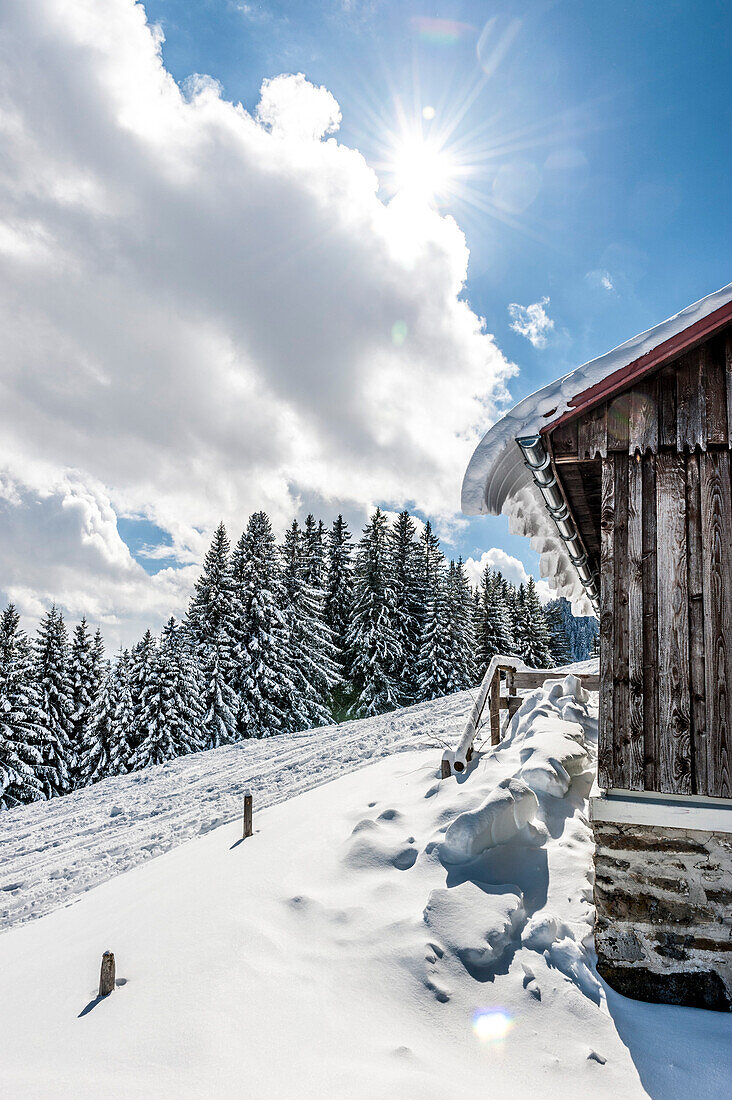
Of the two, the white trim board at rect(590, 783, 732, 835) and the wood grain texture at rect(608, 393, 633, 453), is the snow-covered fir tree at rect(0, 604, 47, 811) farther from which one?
the wood grain texture at rect(608, 393, 633, 453)

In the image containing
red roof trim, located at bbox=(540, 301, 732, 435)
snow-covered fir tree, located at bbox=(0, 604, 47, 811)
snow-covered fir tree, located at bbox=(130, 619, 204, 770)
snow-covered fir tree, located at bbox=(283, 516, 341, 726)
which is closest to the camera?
red roof trim, located at bbox=(540, 301, 732, 435)

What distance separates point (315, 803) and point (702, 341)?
6893 millimetres

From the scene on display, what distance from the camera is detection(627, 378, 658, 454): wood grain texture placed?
4.32 m

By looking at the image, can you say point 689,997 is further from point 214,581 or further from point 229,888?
point 214,581

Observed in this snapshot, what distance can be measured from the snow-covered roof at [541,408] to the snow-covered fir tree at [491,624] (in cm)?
2807

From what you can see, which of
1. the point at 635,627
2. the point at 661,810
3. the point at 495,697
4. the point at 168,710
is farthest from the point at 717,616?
the point at 168,710

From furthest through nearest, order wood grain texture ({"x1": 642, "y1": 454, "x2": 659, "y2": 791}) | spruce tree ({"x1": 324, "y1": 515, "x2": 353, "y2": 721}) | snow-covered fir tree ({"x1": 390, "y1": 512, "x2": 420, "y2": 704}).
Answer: spruce tree ({"x1": 324, "y1": 515, "x2": 353, "y2": 721})
snow-covered fir tree ({"x1": 390, "y1": 512, "x2": 420, "y2": 704})
wood grain texture ({"x1": 642, "y1": 454, "x2": 659, "y2": 791})

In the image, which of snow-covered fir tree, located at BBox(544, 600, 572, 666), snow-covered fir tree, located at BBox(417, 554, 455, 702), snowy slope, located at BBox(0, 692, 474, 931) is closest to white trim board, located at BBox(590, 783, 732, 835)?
snowy slope, located at BBox(0, 692, 474, 931)

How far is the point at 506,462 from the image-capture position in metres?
4.93

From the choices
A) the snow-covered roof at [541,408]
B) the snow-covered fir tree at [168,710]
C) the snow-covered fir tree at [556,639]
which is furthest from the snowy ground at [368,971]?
the snow-covered fir tree at [556,639]

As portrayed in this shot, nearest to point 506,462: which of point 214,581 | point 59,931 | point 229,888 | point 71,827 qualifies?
point 229,888

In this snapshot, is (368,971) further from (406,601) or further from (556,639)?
(556,639)

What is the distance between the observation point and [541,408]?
4.50 m

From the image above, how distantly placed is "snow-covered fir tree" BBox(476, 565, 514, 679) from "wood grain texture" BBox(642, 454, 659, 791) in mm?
28621
